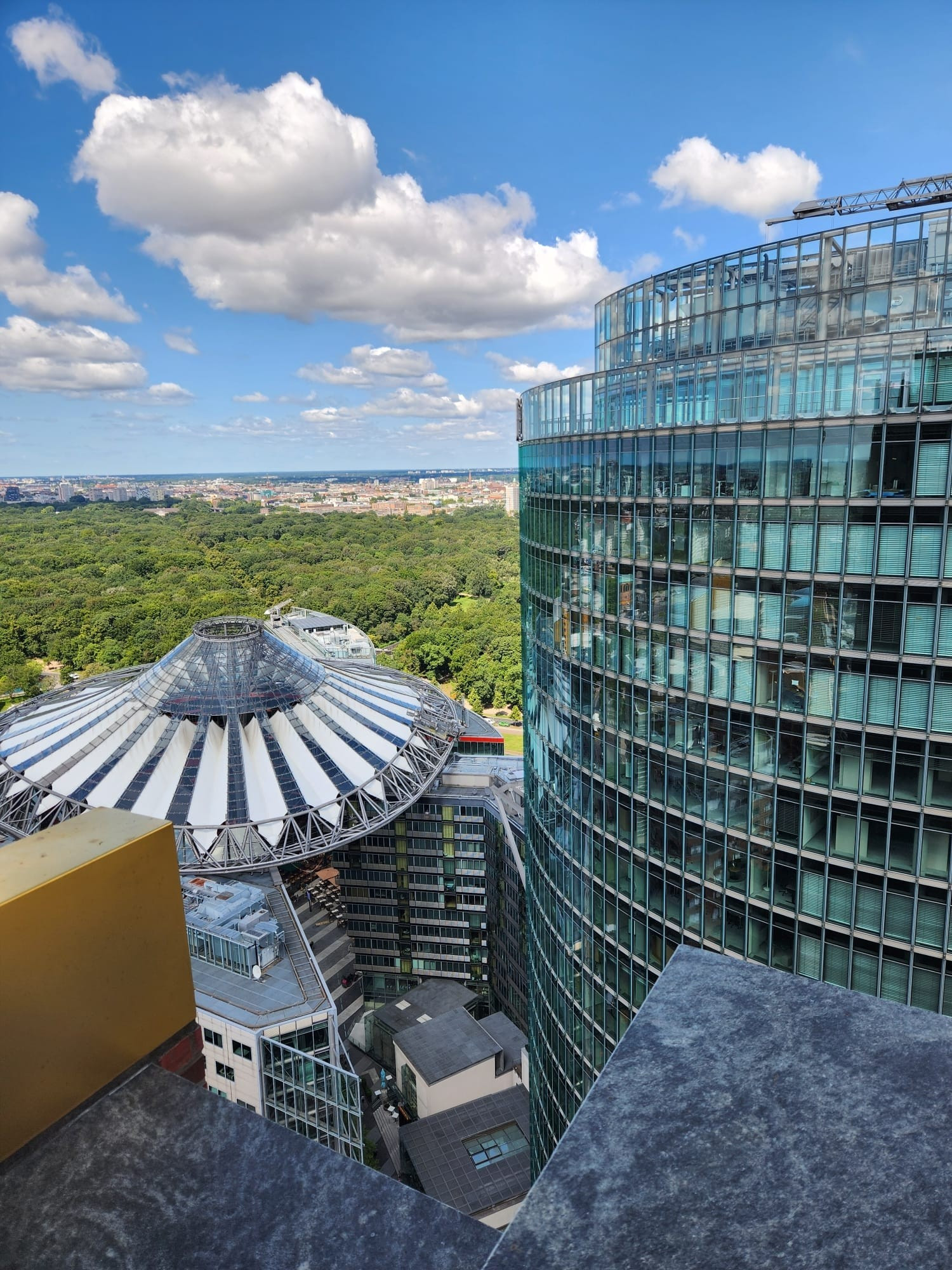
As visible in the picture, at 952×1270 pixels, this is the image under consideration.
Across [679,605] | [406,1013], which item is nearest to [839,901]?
[679,605]

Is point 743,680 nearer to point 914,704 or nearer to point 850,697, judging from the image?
point 850,697

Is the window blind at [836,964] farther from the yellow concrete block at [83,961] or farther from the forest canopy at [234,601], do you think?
the forest canopy at [234,601]

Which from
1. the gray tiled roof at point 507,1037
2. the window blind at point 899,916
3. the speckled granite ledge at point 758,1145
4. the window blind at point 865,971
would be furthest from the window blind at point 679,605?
the gray tiled roof at point 507,1037

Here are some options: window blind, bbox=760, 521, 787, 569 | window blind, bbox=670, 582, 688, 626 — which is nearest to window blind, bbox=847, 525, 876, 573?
window blind, bbox=760, 521, 787, 569

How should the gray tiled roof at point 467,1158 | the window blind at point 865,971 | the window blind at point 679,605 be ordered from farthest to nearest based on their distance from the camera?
the gray tiled roof at point 467,1158
the window blind at point 679,605
the window blind at point 865,971

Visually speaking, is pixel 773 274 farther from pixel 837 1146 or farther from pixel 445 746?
pixel 445 746

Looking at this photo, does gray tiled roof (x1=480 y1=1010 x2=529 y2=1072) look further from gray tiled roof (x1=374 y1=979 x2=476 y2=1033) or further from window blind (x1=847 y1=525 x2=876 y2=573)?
window blind (x1=847 y1=525 x2=876 y2=573)
